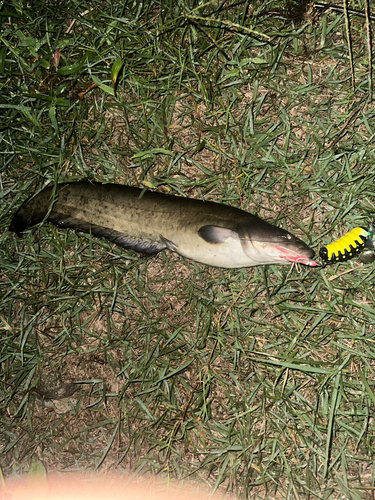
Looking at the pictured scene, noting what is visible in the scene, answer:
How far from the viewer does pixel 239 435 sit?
10.5ft

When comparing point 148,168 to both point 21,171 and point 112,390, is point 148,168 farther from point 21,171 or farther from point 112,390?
point 112,390

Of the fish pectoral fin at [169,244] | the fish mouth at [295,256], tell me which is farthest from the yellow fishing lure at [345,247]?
the fish pectoral fin at [169,244]

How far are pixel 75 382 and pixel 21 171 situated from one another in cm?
195

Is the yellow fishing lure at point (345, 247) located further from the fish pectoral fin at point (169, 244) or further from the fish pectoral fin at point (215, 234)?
the fish pectoral fin at point (169, 244)

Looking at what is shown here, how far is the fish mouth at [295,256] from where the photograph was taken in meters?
2.90

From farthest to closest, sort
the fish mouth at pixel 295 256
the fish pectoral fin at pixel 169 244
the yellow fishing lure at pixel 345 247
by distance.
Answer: the fish pectoral fin at pixel 169 244, the yellow fishing lure at pixel 345 247, the fish mouth at pixel 295 256

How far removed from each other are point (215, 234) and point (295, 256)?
608 millimetres

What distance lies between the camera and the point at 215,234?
296 cm

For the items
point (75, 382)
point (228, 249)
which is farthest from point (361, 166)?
point (75, 382)

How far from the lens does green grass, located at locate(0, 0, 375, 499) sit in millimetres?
3172

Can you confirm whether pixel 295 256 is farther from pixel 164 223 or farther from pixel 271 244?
pixel 164 223

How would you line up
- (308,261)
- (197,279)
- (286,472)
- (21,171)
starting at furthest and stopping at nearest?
(21,171) < (197,279) < (286,472) < (308,261)

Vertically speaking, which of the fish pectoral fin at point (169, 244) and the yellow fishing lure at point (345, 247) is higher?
the yellow fishing lure at point (345, 247)

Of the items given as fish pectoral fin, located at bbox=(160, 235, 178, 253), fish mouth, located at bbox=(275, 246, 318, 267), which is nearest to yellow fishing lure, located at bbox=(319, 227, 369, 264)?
fish mouth, located at bbox=(275, 246, 318, 267)
